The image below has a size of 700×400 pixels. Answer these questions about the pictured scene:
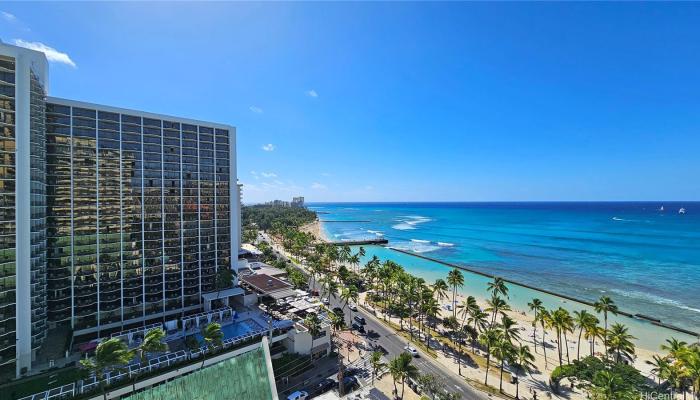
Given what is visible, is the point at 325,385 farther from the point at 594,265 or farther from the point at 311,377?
the point at 594,265

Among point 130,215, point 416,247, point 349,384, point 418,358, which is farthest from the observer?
point 416,247

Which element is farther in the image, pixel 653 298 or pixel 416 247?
pixel 416 247

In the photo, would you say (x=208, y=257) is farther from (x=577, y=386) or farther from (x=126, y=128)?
(x=577, y=386)

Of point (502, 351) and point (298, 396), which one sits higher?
point (502, 351)

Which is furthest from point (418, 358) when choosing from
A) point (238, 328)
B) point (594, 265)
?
point (594, 265)

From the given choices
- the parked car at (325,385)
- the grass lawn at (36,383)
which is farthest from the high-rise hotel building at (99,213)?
the parked car at (325,385)

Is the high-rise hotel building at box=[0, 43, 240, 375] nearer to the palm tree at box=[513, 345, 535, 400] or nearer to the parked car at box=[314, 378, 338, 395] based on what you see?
the parked car at box=[314, 378, 338, 395]

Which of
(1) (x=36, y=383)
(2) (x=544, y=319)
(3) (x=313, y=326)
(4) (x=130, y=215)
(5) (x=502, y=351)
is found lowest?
(1) (x=36, y=383)

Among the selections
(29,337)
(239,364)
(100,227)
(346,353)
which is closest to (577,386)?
(346,353)
